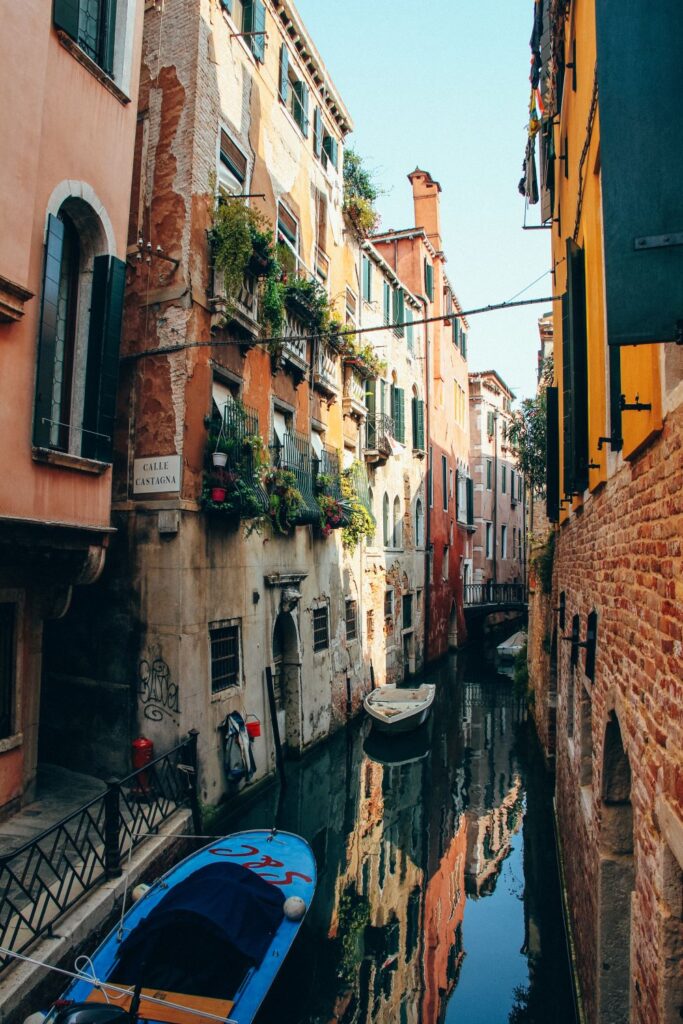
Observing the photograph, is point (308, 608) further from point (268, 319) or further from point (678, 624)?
point (678, 624)

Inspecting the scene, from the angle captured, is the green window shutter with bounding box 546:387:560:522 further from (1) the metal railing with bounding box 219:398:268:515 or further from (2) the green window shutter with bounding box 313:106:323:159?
(2) the green window shutter with bounding box 313:106:323:159

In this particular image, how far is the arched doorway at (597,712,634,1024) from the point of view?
4961 mm

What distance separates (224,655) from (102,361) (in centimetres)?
508

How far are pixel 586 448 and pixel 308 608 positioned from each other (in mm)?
9283

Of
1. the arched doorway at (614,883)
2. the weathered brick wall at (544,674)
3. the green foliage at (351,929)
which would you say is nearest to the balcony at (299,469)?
the weathered brick wall at (544,674)

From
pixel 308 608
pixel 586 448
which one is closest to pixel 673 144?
pixel 586 448

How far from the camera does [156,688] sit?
9992 mm

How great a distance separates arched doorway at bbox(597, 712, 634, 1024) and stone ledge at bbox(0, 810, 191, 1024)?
4178mm

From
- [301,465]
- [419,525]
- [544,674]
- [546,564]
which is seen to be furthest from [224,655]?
[419,525]

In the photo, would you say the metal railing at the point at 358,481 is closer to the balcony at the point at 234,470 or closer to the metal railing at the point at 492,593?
the balcony at the point at 234,470

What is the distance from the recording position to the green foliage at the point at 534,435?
2059 centimetres

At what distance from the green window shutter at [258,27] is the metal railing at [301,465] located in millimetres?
6914

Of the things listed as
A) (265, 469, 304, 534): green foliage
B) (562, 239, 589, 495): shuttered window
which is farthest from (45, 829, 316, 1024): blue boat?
(265, 469, 304, 534): green foliage

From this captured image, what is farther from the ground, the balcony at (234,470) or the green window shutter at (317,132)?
the green window shutter at (317,132)
